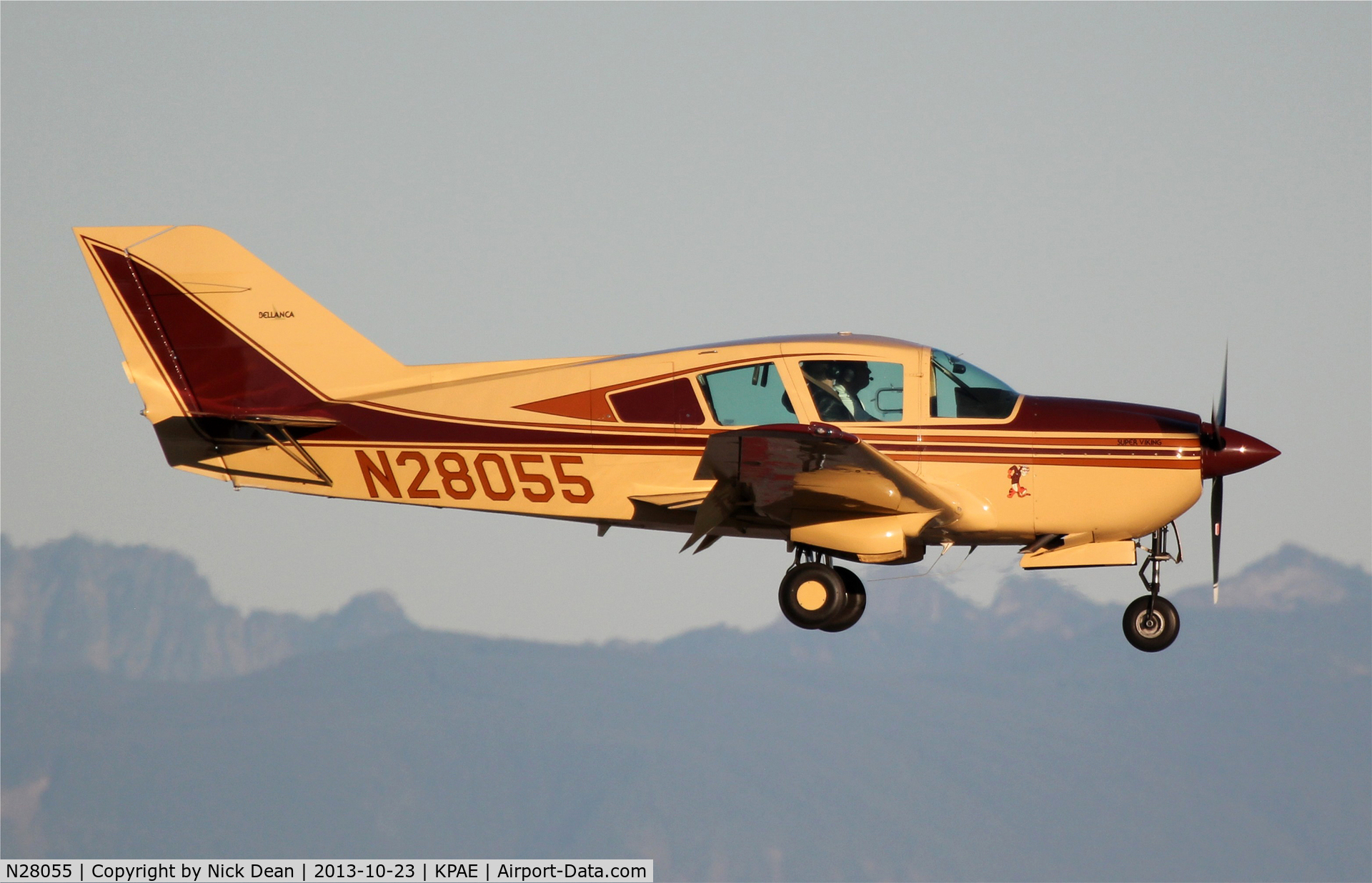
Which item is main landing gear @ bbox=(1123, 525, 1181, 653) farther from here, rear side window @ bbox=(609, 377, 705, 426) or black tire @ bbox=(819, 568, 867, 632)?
rear side window @ bbox=(609, 377, 705, 426)

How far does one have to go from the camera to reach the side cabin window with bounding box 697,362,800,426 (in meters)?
13.8

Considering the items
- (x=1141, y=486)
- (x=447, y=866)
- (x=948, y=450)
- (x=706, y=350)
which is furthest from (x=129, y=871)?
(x=1141, y=486)

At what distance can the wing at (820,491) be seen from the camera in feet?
41.2

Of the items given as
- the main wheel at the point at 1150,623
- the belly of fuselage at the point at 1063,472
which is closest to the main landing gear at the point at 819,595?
the belly of fuselage at the point at 1063,472

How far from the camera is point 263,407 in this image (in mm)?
15203

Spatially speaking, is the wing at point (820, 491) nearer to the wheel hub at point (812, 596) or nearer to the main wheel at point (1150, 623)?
the wheel hub at point (812, 596)

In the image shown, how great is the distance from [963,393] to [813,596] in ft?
7.55

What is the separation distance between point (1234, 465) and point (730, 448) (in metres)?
4.77

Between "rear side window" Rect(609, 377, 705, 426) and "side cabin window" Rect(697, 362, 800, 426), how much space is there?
15 centimetres

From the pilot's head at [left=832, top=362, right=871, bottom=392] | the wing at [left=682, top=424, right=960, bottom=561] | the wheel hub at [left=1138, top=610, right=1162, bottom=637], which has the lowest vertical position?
the wheel hub at [left=1138, top=610, right=1162, bottom=637]

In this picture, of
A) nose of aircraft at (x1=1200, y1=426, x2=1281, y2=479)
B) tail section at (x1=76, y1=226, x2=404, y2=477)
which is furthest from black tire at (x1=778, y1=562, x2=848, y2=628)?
tail section at (x1=76, y1=226, x2=404, y2=477)

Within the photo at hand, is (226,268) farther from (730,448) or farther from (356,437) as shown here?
(730,448)

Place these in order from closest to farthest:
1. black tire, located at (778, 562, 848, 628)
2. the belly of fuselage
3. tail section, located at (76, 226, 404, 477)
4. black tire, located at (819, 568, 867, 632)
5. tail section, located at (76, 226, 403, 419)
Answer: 1. the belly of fuselage
2. black tire, located at (778, 562, 848, 628)
3. black tire, located at (819, 568, 867, 632)
4. tail section, located at (76, 226, 404, 477)
5. tail section, located at (76, 226, 403, 419)

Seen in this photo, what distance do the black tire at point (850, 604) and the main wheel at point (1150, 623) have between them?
2.43 metres
